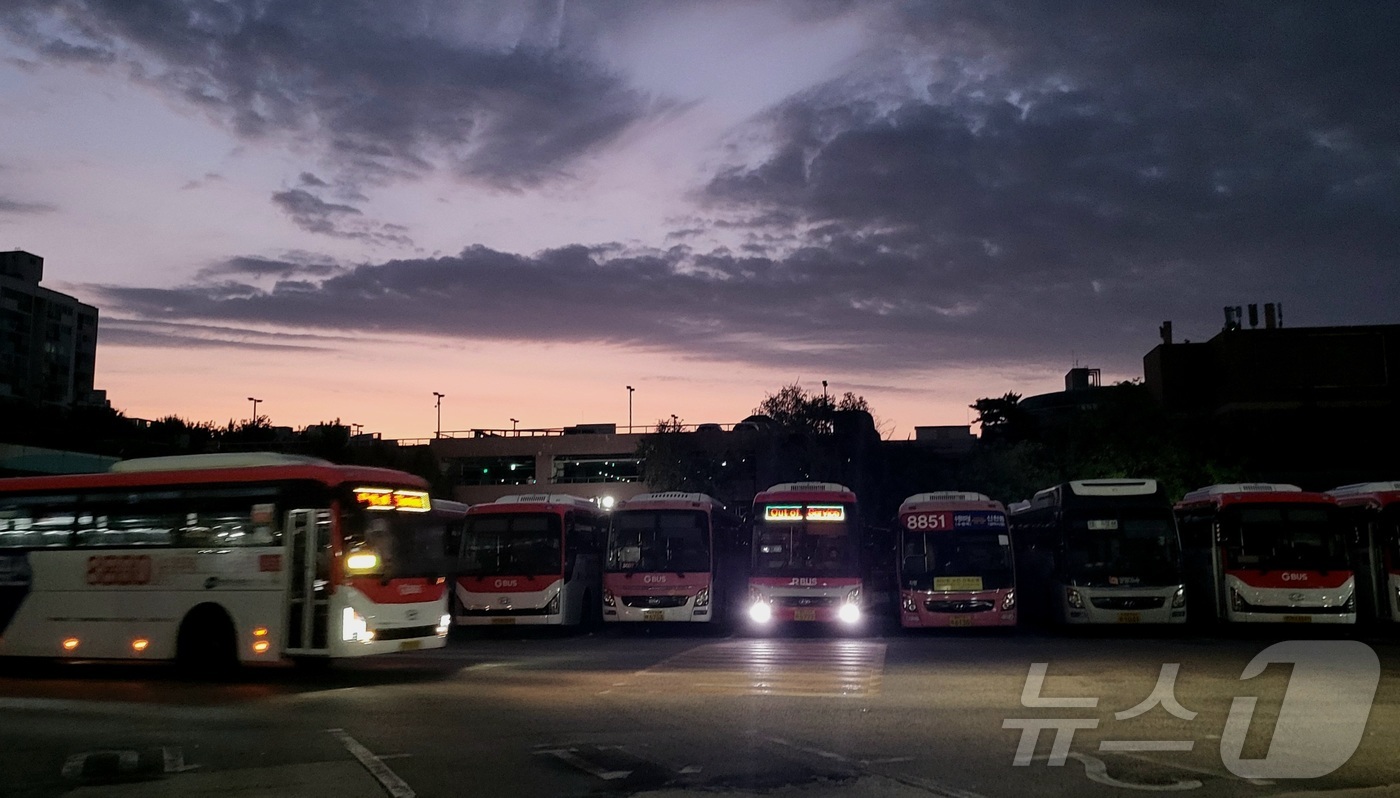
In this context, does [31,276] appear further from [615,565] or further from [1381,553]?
[1381,553]

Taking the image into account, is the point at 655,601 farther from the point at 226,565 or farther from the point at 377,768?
the point at 377,768

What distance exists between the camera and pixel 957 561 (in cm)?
2545

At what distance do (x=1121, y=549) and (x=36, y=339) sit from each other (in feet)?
356

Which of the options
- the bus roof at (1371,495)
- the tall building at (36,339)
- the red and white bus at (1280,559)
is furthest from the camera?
the tall building at (36,339)

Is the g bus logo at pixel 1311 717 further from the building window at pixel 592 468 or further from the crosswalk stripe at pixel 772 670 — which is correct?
the building window at pixel 592 468

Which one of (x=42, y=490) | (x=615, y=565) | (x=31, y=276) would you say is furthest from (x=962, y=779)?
(x=31, y=276)

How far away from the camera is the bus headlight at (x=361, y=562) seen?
53.8 feet

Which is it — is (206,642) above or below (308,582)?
below

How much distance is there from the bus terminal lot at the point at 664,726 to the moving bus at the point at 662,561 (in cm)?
575

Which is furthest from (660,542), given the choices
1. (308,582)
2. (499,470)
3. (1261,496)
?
(499,470)

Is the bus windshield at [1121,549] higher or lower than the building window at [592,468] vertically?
lower

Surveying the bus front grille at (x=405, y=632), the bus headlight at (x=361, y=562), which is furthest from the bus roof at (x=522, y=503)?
the bus headlight at (x=361, y=562)

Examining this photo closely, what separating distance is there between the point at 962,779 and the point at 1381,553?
20.9 metres

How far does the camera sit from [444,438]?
8825 centimetres
